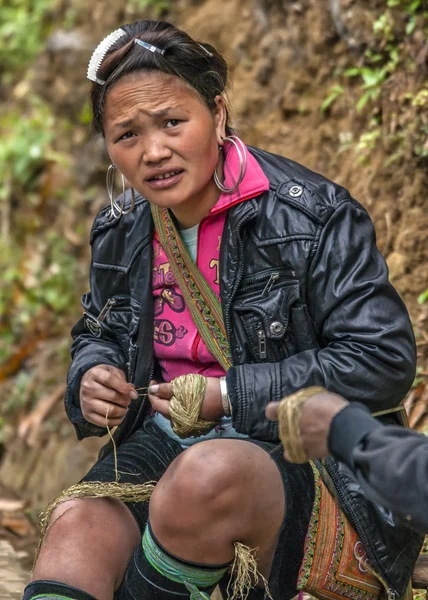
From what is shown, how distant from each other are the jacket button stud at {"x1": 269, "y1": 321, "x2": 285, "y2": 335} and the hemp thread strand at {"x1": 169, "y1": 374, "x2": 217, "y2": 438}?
300mm

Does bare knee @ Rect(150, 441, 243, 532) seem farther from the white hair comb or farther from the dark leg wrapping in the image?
the white hair comb

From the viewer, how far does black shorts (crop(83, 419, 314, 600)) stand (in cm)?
269

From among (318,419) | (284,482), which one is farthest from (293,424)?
(284,482)

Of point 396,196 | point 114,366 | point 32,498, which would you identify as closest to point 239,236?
point 114,366

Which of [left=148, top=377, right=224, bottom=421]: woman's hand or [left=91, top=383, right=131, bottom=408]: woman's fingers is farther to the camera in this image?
[left=91, top=383, right=131, bottom=408]: woman's fingers

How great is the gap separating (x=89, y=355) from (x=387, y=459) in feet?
4.64

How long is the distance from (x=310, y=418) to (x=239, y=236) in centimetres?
88

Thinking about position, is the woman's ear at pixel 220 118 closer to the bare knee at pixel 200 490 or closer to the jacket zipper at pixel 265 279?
the jacket zipper at pixel 265 279

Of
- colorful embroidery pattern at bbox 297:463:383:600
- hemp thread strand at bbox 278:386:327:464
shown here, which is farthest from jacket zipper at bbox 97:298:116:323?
hemp thread strand at bbox 278:386:327:464

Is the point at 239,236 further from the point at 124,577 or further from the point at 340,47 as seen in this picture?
the point at 340,47

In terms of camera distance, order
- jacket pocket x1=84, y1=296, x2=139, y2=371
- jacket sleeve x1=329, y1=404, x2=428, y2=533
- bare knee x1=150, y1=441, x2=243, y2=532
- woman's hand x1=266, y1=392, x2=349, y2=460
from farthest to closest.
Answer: jacket pocket x1=84, y1=296, x2=139, y2=371, bare knee x1=150, y1=441, x2=243, y2=532, woman's hand x1=266, y1=392, x2=349, y2=460, jacket sleeve x1=329, y1=404, x2=428, y2=533

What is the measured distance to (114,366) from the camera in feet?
10.5

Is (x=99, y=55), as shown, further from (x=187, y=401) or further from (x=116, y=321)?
(x=187, y=401)

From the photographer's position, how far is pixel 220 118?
3072 millimetres
